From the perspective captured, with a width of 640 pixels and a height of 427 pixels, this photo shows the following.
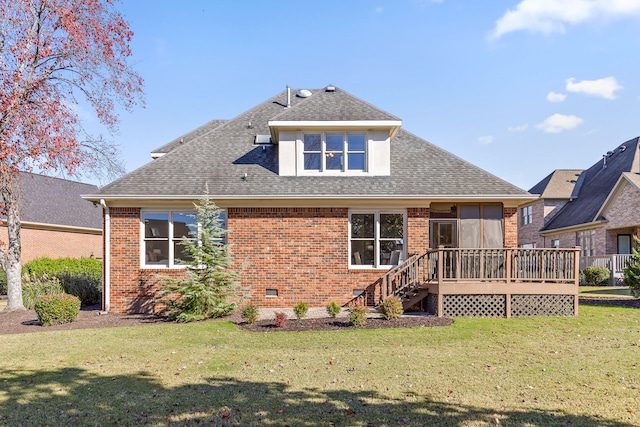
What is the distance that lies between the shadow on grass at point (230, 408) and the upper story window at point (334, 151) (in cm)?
923

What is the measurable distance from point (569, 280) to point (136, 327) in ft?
36.6

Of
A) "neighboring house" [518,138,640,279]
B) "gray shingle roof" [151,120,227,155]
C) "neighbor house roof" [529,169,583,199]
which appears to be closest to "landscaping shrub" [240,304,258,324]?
"gray shingle roof" [151,120,227,155]

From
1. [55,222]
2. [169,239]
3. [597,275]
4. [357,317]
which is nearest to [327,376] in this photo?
[357,317]

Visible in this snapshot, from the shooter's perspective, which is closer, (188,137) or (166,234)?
(166,234)

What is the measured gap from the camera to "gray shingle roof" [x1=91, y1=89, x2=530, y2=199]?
1364 cm

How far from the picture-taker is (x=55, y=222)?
27047 millimetres

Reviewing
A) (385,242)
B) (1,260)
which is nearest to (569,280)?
(385,242)

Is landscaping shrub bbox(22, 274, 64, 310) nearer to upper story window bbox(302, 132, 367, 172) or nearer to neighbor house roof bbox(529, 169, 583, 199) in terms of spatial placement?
upper story window bbox(302, 132, 367, 172)

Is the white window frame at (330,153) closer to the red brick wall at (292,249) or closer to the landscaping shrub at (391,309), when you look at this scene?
the red brick wall at (292,249)

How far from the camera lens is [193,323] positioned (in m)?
11.3

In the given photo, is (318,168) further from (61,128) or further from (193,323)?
(61,128)

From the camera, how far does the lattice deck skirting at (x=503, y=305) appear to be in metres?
12.1

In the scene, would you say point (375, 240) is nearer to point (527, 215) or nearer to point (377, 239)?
point (377, 239)

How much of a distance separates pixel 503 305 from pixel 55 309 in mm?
11577
